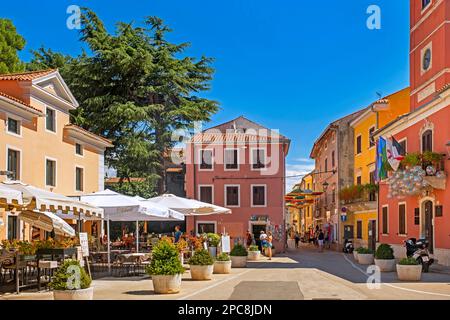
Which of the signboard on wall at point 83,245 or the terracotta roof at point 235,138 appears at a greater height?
the terracotta roof at point 235,138

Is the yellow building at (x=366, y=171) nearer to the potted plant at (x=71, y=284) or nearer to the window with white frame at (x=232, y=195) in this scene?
the window with white frame at (x=232, y=195)

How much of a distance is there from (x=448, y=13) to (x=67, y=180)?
19.7m

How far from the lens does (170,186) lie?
52594 mm

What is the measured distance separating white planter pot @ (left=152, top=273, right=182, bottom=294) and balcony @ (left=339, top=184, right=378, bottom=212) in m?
24.7

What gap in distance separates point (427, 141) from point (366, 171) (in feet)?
53.0

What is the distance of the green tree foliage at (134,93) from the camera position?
38688 millimetres

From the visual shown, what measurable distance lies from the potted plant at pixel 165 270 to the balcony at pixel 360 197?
24.6m

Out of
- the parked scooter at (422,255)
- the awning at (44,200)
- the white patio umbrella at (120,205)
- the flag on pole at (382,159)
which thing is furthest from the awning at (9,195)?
the flag on pole at (382,159)

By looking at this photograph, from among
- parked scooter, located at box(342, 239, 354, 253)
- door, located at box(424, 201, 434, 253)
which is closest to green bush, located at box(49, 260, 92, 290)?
door, located at box(424, 201, 434, 253)

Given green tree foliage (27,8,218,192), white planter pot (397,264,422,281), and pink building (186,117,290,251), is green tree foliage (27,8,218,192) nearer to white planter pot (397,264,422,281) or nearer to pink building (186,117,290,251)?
pink building (186,117,290,251)

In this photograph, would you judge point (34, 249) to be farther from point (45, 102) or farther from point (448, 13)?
point (448, 13)

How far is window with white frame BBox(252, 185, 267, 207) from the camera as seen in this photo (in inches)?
1801

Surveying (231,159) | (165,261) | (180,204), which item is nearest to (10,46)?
(231,159)
